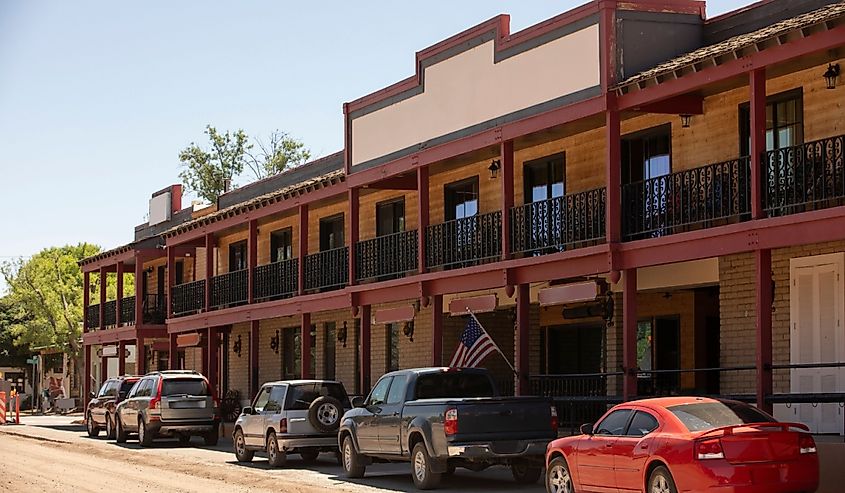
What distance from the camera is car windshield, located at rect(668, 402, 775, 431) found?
Answer: 1509cm

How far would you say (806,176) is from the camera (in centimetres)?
1853

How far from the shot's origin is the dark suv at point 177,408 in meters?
33.2

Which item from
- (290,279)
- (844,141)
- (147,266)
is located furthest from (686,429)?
(147,266)

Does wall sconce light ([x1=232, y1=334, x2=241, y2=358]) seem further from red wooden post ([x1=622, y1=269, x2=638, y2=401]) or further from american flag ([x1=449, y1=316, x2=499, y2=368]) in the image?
red wooden post ([x1=622, y1=269, x2=638, y2=401])

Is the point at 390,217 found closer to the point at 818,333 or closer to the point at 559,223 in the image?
the point at 559,223

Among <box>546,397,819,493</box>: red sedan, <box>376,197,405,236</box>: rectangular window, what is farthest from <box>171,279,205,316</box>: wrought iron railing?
<box>546,397,819,493</box>: red sedan

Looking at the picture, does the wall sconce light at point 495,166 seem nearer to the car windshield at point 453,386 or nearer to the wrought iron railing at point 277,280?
the car windshield at point 453,386

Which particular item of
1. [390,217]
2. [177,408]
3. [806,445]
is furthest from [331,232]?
[806,445]

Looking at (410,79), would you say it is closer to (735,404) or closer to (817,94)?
(817,94)

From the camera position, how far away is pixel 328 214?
3647cm

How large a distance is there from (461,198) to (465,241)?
3.99 metres

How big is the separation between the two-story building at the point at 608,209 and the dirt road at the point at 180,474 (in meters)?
3.05

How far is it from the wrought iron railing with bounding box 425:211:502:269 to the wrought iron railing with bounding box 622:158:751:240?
397 cm

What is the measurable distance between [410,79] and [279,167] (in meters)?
49.4
